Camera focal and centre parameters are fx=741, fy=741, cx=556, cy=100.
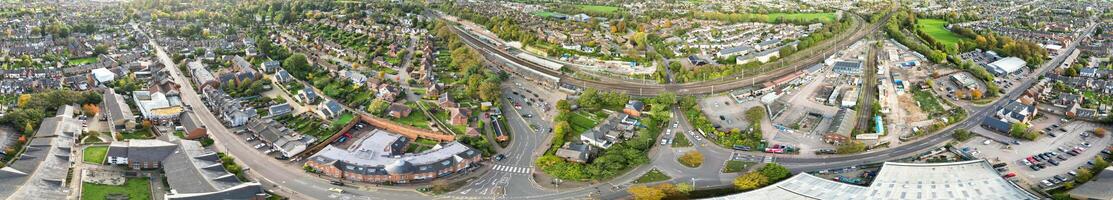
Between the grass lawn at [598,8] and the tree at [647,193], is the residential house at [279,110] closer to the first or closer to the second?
the tree at [647,193]

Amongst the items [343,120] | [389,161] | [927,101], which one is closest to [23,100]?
[343,120]

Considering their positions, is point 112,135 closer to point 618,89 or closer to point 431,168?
point 431,168

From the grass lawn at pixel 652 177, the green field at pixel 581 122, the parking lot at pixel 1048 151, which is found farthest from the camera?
the green field at pixel 581 122

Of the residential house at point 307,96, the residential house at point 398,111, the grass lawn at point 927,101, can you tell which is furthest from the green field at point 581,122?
the grass lawn at point 927,101

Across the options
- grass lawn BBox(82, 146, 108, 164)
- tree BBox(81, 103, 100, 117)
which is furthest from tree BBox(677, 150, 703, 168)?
tree BBox(81, 103, 100, 117)

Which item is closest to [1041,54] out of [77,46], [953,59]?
[953,59]

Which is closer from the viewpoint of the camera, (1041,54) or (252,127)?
(252,127)
